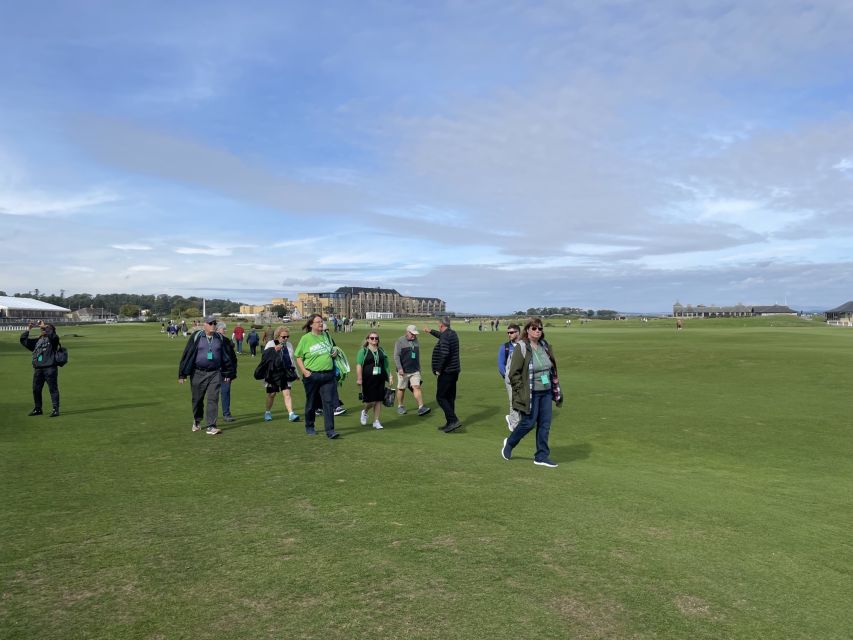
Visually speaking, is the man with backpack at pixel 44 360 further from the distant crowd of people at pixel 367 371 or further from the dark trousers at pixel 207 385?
the dark trousers at pixel 207 385

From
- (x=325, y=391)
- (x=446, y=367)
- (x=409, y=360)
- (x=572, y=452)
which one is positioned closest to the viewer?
(x=572, y=452)

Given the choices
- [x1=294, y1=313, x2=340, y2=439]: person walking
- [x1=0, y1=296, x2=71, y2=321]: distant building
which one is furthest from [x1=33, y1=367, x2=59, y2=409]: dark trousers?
[x1=0, y1=296, x2=71, y2=321]: distant building

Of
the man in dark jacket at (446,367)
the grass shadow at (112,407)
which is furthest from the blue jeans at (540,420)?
the grass shadow at (112,407)

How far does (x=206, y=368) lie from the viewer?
444 inches

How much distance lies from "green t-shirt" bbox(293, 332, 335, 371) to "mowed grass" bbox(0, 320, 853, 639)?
135 cm

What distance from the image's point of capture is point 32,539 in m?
5.45

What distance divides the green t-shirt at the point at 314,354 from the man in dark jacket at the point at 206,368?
68.6 inches

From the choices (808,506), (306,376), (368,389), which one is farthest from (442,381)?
(808,506)

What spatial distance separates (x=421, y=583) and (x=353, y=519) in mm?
1668

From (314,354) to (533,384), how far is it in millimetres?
4165

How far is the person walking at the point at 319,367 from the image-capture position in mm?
10758

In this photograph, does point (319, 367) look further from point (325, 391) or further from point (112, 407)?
point (112, 407)

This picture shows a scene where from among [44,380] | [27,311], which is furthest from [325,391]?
[27,311]

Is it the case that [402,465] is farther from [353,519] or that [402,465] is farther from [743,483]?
[743,483]
